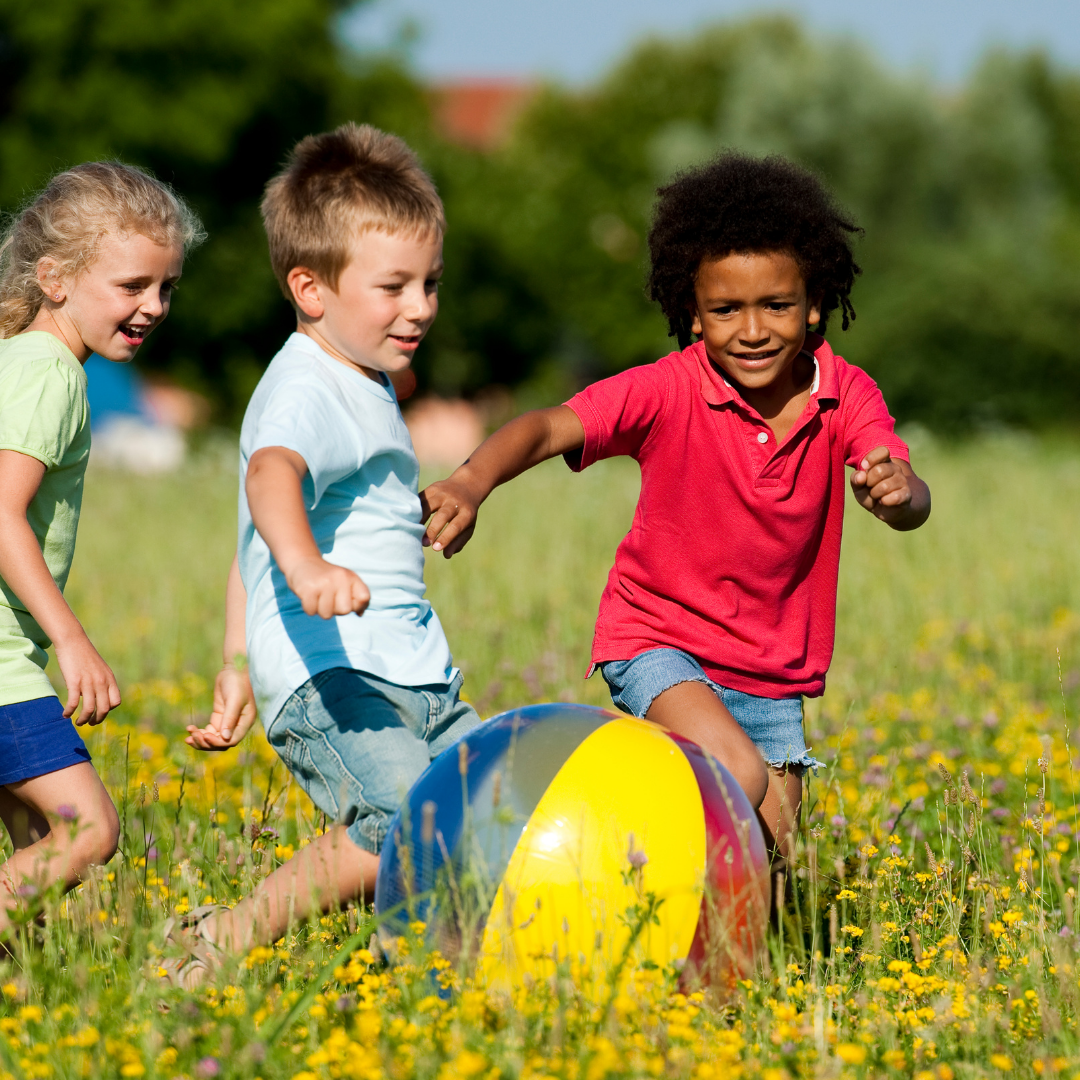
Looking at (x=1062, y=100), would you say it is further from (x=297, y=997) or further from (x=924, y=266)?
(x=297, y=997)


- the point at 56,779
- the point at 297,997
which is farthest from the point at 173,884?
the point at 297,997

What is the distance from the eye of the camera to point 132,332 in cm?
381

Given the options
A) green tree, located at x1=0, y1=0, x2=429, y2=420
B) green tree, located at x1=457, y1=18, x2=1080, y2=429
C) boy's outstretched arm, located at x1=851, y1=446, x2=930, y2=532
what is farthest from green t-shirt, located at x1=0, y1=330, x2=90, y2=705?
green tree, located at x1=0, y1=0, x2=429, y2=420

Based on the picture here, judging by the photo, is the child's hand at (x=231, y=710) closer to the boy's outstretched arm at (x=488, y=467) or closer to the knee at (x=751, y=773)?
the boy's outstretched arm at (x=488, y=467)

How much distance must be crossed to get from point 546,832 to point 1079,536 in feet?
28.8

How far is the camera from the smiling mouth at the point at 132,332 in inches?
149

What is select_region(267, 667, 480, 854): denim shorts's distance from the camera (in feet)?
11.4

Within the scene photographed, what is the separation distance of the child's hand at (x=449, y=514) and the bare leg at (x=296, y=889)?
2.48 ft

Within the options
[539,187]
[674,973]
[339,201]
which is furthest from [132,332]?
[539,187]

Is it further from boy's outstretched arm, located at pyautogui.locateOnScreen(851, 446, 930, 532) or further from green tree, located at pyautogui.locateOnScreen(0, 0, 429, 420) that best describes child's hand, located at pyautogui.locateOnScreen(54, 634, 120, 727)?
green tree, located at pyautogui.locateOnScreen(0, 0, 429, 420)

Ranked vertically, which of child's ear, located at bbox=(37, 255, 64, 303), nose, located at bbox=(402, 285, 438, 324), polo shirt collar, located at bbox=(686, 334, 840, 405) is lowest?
polo shirt collar, located at bbox=(686, 334, 840, 405)

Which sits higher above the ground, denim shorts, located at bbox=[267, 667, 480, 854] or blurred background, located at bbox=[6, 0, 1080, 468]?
blurred background, located at bbox=[6, 0, 1080, 468]

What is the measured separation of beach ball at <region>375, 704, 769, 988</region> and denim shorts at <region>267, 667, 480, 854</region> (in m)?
0.15

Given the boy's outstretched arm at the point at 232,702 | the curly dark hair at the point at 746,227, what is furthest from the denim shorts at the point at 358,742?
the curly dark hair at the point at 746,227
